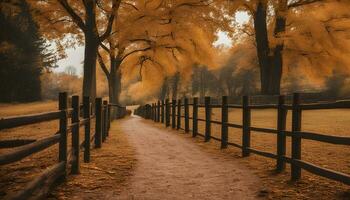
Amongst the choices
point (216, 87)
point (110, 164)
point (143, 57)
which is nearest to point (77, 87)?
point (216, 87)

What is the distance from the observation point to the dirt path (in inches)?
219

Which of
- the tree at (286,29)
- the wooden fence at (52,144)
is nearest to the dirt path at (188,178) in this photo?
the wooden fence at (52,144)

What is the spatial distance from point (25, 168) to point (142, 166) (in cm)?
222

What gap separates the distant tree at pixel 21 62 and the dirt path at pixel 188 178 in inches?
1453

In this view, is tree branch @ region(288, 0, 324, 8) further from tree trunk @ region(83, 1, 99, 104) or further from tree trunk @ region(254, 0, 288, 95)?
tree trunk @ region(83, 1, 99, 104)

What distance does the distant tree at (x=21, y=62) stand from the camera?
1704 inches

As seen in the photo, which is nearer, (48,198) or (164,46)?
(48,198)

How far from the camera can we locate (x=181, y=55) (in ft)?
91.4

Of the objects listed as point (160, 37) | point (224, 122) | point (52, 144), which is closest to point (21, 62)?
point (160, 37)

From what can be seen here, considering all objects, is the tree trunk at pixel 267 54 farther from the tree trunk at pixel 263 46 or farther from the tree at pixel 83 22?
the tree at pixel 83 22

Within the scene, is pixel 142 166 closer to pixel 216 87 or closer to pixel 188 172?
pixel 188 172

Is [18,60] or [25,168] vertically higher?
[18,60]

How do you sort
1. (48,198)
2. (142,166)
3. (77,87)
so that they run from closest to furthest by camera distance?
1. (48,198)
2. (142,166)
3. (77,87)

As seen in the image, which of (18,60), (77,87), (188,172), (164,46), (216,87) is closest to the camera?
(188,172)
